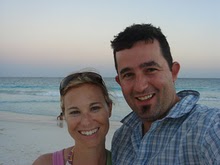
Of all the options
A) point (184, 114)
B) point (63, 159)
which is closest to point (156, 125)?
point (184, 114)

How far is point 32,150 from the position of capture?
8836 millimetres

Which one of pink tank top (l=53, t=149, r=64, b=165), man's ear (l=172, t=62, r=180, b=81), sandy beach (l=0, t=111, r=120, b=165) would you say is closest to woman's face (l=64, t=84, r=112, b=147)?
pink tank top (l=53, t=149, r=64, b=165)

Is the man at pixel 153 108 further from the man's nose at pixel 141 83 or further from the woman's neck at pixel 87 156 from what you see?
the woman's neck at pixel 87 156

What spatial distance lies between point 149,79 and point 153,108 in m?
0.24

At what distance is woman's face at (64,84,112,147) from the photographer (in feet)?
8.51

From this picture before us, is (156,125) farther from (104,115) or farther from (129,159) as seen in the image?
(104,115)

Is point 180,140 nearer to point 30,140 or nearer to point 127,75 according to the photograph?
point 127,75

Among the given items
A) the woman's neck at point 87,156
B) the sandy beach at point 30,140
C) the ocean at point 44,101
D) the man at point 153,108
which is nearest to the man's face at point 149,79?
the man at point 153,108

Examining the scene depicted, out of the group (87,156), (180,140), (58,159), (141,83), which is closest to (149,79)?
(141,83)

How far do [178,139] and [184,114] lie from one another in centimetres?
22

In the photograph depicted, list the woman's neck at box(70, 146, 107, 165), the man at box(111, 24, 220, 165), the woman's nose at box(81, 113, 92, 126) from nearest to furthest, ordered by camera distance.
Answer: the man at box(111, 24, 220, 165) → the woman's nose at box(81, 113, 92, 126) → the woman's neck at box(70, 146, 107, 165)

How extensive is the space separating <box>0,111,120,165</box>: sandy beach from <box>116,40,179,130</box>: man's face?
19.0ft

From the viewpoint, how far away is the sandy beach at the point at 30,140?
8066 millimetres

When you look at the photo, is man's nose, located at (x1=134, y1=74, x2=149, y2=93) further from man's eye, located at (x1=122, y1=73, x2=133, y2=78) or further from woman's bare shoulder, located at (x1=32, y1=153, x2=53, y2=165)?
woman's bare shoulder, located at (x1=32, y1=153, x2=53, y2=165)
